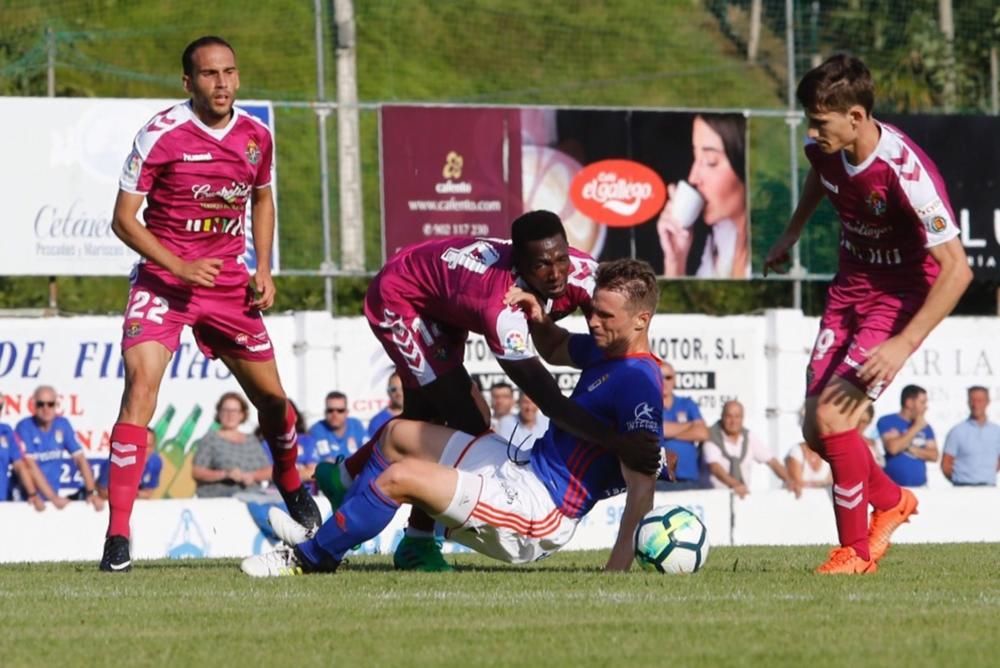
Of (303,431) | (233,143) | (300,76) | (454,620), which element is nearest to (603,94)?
(300,76)

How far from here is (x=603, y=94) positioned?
30.7 meters

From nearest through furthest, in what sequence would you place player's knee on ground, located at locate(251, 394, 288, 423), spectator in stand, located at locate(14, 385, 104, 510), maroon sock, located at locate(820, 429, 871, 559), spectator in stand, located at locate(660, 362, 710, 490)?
maroon sock, located at locate(820, 429, 871, 559)
player's knee on ground, located at locate(251, 394, 288, 423)
spectator in stand, located at locate(14, 385, 104, 510)
spectator in stand, located at locate(660, 362, 710, 490)

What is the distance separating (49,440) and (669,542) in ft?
32.8

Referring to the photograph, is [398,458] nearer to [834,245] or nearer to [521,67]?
[834,245]

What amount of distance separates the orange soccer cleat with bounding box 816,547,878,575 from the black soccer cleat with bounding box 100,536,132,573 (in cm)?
343

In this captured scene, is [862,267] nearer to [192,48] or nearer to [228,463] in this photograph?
[192,48]

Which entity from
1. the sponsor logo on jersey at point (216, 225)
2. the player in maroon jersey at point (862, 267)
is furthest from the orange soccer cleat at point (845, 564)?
the sponsor logo on jersey at point (216, 225)

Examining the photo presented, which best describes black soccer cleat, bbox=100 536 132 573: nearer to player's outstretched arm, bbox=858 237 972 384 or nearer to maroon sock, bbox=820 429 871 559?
maroon sock, bbox=820 429 871 559

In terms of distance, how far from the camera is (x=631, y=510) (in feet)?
27.4

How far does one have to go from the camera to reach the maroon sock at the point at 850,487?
836cm

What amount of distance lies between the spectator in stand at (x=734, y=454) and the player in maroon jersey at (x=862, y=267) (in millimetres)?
8572

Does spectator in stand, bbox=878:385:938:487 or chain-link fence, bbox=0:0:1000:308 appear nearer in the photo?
spectator in stand, bbox=878:385:938:487

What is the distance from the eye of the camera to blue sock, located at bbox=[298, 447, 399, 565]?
793cm

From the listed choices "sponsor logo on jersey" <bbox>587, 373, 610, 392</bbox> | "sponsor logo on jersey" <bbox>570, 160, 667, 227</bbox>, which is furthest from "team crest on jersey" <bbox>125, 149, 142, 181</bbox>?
"sponsor logo on jersey" <bbox>570, 160, 667, 227</bbox>
